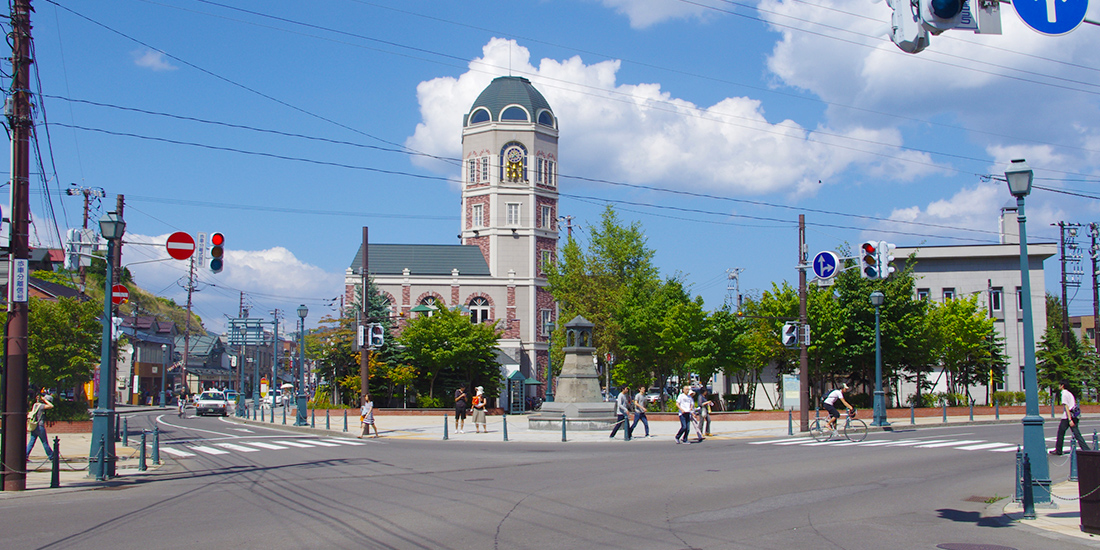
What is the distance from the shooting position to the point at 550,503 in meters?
11.7

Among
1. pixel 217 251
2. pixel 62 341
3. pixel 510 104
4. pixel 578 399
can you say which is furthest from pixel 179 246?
pixel 510 104

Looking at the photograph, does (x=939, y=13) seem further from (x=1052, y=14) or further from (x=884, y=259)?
(x=884, y=259)

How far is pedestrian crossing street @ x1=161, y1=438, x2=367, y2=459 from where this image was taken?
904 inches

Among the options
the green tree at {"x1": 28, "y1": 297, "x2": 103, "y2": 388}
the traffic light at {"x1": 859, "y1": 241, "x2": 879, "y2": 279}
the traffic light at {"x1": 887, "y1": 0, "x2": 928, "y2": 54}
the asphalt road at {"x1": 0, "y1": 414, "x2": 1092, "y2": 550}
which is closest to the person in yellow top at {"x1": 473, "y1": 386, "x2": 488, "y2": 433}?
the asphalt road at {"x1": 0, "y1": 414, "x2": 1092, "y2": 550}

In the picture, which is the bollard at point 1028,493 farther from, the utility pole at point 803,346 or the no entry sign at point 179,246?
the utility pole at point 803,346

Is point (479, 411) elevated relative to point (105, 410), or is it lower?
lower

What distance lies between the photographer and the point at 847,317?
37.9 meters

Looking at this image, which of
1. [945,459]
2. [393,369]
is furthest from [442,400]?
[945,459]

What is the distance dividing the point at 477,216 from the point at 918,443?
51.4 meters

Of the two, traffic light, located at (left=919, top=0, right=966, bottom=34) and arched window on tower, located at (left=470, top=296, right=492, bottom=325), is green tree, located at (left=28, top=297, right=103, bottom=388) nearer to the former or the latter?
arched window on tower, located at (left=470, top=296, right=492, bottom=325)

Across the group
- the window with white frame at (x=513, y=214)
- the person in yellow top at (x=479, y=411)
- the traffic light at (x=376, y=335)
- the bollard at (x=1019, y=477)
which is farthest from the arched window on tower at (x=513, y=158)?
the bollard at (x=1019, y=477)

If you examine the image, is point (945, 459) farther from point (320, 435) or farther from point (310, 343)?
point (310, 343)

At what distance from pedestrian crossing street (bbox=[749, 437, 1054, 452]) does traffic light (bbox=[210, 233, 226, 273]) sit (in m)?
15.6

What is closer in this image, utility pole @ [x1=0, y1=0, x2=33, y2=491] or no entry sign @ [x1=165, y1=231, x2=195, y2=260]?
utility pole @ [x1=0, y1=0, x2=33, y2=491]
